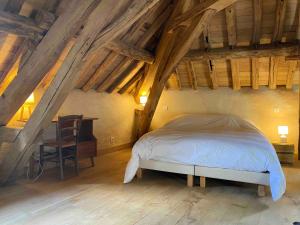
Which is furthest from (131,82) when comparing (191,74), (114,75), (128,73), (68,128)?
(68,128)

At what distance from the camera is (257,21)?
14.4 ft

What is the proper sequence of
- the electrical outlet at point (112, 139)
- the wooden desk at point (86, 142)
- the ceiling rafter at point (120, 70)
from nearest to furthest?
the wooden desk at point (86, 142)
the ceiling rafter at point (120, 70)
the electrical outlet at point (112, 139)

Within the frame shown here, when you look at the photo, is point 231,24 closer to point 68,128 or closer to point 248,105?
point 248,105

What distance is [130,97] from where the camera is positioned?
6.56 m

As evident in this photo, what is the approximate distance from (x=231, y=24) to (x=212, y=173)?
2.55 m

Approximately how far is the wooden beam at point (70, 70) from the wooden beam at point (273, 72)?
3005mm

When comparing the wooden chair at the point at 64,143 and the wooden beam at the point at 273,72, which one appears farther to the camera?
the wooden beam at the point at 273,72

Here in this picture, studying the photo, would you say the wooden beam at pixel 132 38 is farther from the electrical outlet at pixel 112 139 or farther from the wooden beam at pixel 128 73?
the electrical outlet at pixel 112 139

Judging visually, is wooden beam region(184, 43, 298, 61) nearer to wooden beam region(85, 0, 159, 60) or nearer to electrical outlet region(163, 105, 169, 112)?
electrical outlet region(163, 105, 169, 112)

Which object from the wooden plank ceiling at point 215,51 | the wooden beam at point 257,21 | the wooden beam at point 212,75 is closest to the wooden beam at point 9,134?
the wooden plank ceiling at point 215,51

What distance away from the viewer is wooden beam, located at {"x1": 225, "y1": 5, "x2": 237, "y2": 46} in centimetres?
425

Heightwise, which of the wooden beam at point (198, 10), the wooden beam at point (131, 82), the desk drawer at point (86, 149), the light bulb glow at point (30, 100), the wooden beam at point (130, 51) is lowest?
the desk drawer at point (86, 149)

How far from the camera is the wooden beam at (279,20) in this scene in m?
4.02

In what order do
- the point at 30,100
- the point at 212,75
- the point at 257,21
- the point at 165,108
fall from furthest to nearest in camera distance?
the point at 165,108
the point at 212,75
the point at 257,21
the point at 30,100
